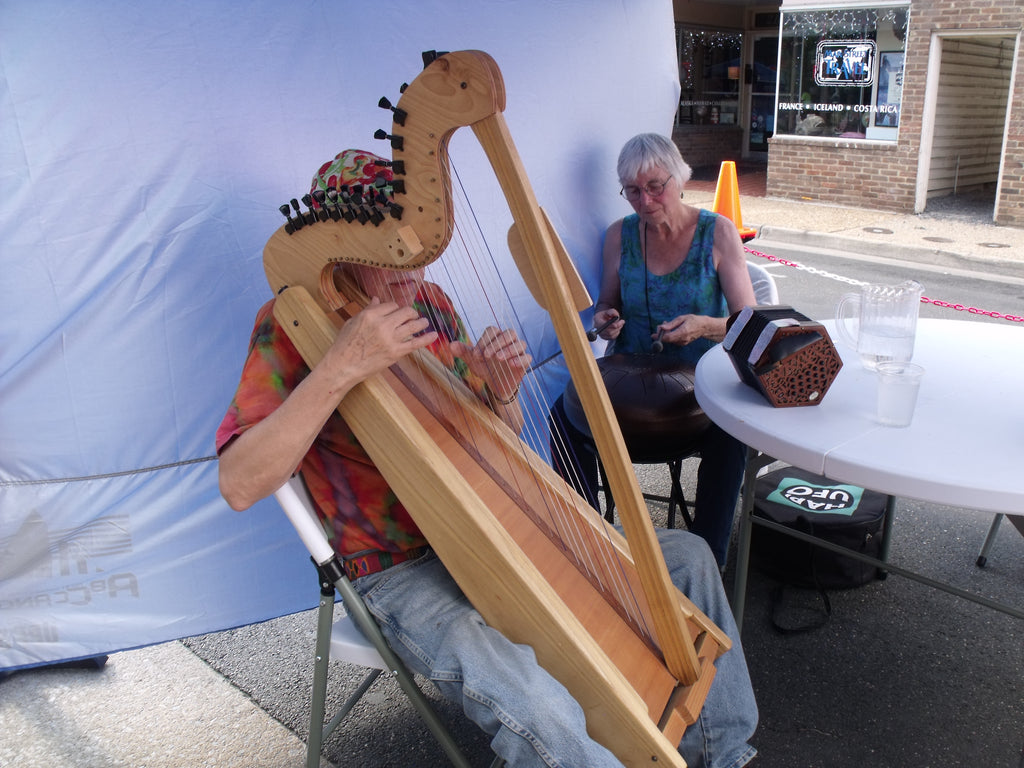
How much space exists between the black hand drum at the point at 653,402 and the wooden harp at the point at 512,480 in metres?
0.63

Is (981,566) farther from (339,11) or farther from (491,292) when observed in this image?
(339,11)

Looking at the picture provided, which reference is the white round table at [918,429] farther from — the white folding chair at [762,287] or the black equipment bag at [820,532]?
the white folding chair at [762,287]

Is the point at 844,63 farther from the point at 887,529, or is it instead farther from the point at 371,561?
the point at 371,561

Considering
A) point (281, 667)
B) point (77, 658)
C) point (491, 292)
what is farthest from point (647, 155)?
point (77, 658)

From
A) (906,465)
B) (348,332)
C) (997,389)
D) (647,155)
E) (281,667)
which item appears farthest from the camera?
(647,155)

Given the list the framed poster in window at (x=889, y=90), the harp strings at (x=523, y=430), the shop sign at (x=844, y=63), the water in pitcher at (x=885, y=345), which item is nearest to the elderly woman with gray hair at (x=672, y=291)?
the harp strings at (x=523, y=430)

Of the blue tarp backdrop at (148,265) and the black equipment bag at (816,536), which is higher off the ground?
the blue tarp backdrop at (148,265)

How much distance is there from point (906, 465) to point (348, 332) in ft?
3.48

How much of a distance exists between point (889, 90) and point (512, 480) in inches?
356

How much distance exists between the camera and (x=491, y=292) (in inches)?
110

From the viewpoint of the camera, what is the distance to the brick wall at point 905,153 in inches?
320

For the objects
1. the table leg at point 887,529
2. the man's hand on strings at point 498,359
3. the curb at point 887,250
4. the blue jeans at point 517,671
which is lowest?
the curb at point 887,250

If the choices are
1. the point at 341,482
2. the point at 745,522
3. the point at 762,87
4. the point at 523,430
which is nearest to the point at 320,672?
the point at 341,482

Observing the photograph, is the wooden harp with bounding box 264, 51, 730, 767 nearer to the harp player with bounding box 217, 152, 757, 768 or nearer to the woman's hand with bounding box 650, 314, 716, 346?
the harp player with bounding box 217, 152, 757, 768
